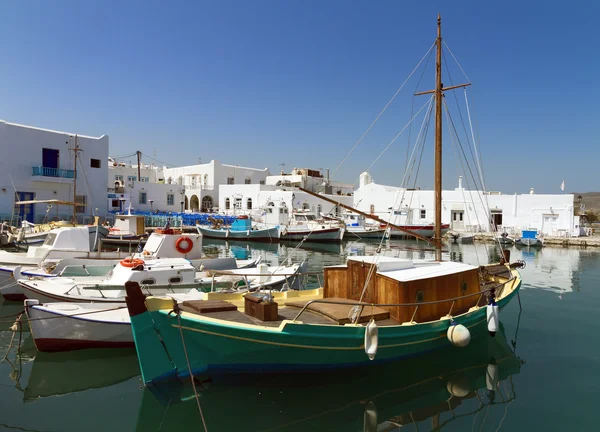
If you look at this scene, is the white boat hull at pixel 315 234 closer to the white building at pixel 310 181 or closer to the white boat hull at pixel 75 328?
the white building at pixel 310 181

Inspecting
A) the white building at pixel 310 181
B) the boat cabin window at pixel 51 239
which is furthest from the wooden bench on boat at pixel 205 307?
the white building at pixel 310 181

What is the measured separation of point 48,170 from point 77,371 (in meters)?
32.2

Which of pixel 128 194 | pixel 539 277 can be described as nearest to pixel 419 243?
pixel 539 277

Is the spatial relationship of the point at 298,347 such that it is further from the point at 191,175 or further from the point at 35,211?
the point at 191,175

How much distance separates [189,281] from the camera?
1305cm

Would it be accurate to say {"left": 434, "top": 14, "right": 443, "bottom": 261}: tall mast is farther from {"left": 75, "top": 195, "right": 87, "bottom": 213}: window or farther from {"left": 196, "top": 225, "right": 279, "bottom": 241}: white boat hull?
{"left": 75, "top": 195, "right": 87, "bottom": 213}: window

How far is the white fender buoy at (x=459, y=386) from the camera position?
8.54 m

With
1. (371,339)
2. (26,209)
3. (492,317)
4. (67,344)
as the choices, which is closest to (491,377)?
(492,317)

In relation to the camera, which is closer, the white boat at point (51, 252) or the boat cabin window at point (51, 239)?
the white boat at point (51, 252)

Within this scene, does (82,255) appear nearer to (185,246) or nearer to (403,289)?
(185,246)

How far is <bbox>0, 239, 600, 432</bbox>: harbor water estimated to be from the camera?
729cm

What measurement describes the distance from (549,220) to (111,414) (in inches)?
1861

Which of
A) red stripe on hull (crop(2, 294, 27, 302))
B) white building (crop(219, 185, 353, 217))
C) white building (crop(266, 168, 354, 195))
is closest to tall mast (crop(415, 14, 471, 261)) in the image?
red stripe on hull (crop(2, 294, 27, 302))

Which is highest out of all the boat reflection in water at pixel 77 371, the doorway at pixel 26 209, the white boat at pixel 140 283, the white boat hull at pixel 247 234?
the doorway at pixel 26 209
